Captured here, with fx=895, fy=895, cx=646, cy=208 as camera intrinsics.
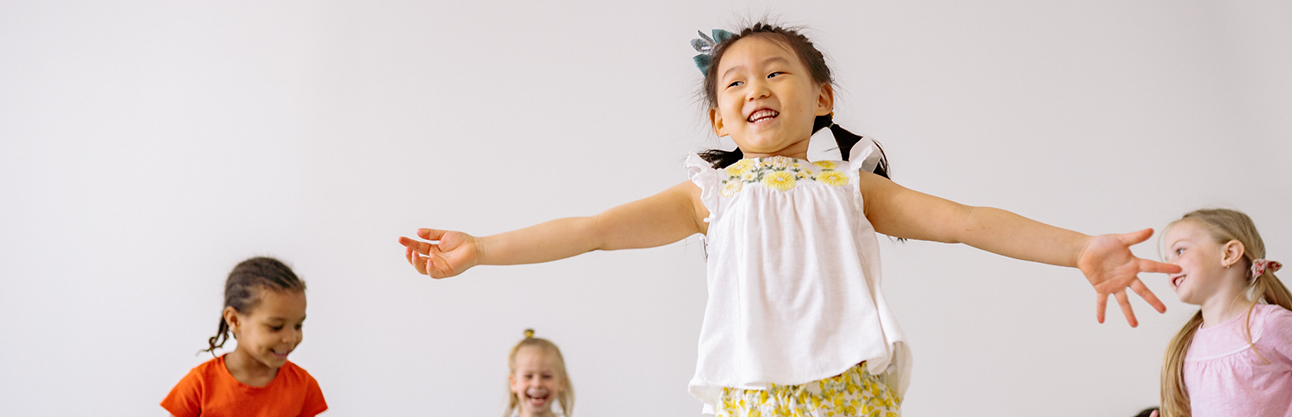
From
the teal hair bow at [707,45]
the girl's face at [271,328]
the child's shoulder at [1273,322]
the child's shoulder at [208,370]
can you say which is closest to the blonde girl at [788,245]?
the teal hair bow at [707,45]

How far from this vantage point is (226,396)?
233cm

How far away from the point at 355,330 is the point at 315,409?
1.42 ft

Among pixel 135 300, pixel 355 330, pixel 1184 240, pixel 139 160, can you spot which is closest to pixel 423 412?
pixel 355 330

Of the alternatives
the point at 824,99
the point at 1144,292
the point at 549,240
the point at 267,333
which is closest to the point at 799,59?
the point at 824,99

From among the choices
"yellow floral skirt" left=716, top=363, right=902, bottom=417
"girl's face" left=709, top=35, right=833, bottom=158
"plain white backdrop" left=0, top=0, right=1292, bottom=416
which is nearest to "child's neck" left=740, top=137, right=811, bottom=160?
"girl's face" left=709, top=35, right=833, bottom=158

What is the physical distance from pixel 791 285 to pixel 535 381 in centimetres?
157

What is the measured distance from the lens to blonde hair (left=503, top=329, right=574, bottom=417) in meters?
2.71

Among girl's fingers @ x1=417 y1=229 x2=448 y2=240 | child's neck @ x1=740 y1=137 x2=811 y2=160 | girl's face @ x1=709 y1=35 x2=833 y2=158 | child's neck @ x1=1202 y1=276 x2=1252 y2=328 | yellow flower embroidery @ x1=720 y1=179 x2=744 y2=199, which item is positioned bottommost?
child's neck @ x1=1202 y1=276 x2=1252 y2=328

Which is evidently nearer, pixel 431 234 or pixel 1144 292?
pixel 1144 292

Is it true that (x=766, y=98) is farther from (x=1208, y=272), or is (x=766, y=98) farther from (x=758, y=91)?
(x=1208, y=272)

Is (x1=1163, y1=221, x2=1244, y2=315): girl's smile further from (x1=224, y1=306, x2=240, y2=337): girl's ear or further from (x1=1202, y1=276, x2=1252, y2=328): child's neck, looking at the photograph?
(x1=224, y1=306, x2=240, y2=337): girl's ear

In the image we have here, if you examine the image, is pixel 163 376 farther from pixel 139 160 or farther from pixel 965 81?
pixel 965 81

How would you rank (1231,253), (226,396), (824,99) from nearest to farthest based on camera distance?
(824,99) < (1231,253) < (226,396)

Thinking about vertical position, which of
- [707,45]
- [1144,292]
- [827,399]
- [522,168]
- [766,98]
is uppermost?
[522,168]
